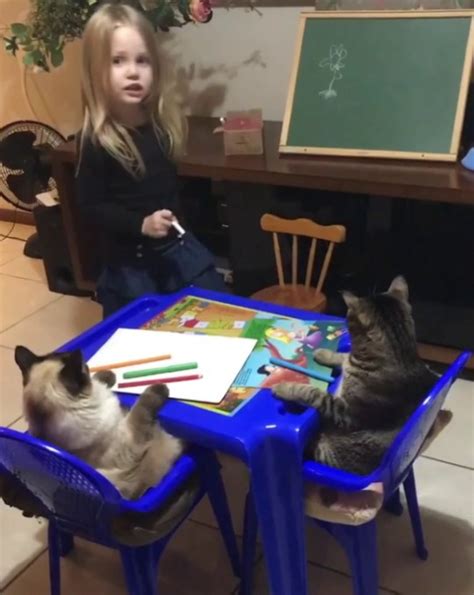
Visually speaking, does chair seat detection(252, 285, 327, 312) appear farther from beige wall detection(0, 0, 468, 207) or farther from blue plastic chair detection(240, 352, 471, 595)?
beige wall detection(0, 0, 468, 207)

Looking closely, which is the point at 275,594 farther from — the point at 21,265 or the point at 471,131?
the point at 21,265

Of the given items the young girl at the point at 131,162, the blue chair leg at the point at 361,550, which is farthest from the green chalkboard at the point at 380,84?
the blue chair leg at the point at 361,550

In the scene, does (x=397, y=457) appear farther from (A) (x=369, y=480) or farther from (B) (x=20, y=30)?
(B) (x=20, y=30)

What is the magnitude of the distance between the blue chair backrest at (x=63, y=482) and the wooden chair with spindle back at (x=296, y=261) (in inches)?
37.3

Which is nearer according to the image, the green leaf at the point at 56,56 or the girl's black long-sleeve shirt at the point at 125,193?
the girl's black long-sleeve shirt at the point at 125,193

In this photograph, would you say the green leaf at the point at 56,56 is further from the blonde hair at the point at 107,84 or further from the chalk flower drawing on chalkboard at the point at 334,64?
the chalk flower drawing on chalkboard at the point at 334,64

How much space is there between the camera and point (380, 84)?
206cm

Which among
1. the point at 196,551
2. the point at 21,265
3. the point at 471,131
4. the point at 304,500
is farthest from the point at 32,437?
the point at 21,265

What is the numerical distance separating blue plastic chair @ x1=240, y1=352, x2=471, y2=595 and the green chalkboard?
981 mm

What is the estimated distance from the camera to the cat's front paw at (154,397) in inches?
44.9

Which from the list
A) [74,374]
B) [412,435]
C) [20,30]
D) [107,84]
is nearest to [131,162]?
[107,84]

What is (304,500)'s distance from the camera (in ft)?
3.87

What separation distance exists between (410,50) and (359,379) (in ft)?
4.02

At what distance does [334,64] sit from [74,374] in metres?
1.40
